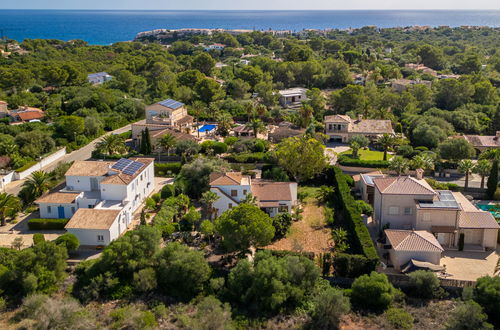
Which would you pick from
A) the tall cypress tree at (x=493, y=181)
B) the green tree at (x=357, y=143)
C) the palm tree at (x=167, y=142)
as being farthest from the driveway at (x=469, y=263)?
the palm tree at (x=167, y=142)

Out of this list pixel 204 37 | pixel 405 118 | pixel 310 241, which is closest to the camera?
pixel 310 241

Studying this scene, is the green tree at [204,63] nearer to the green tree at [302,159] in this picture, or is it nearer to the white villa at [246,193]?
the green tree at [302,159]

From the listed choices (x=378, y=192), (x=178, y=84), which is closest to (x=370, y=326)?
(x=378, y=192)

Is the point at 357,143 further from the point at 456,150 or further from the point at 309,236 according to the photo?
the point at 309,236

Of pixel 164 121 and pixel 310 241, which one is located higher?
pixel 164 121

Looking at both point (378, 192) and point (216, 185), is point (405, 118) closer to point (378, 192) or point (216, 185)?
point (378, 192)
